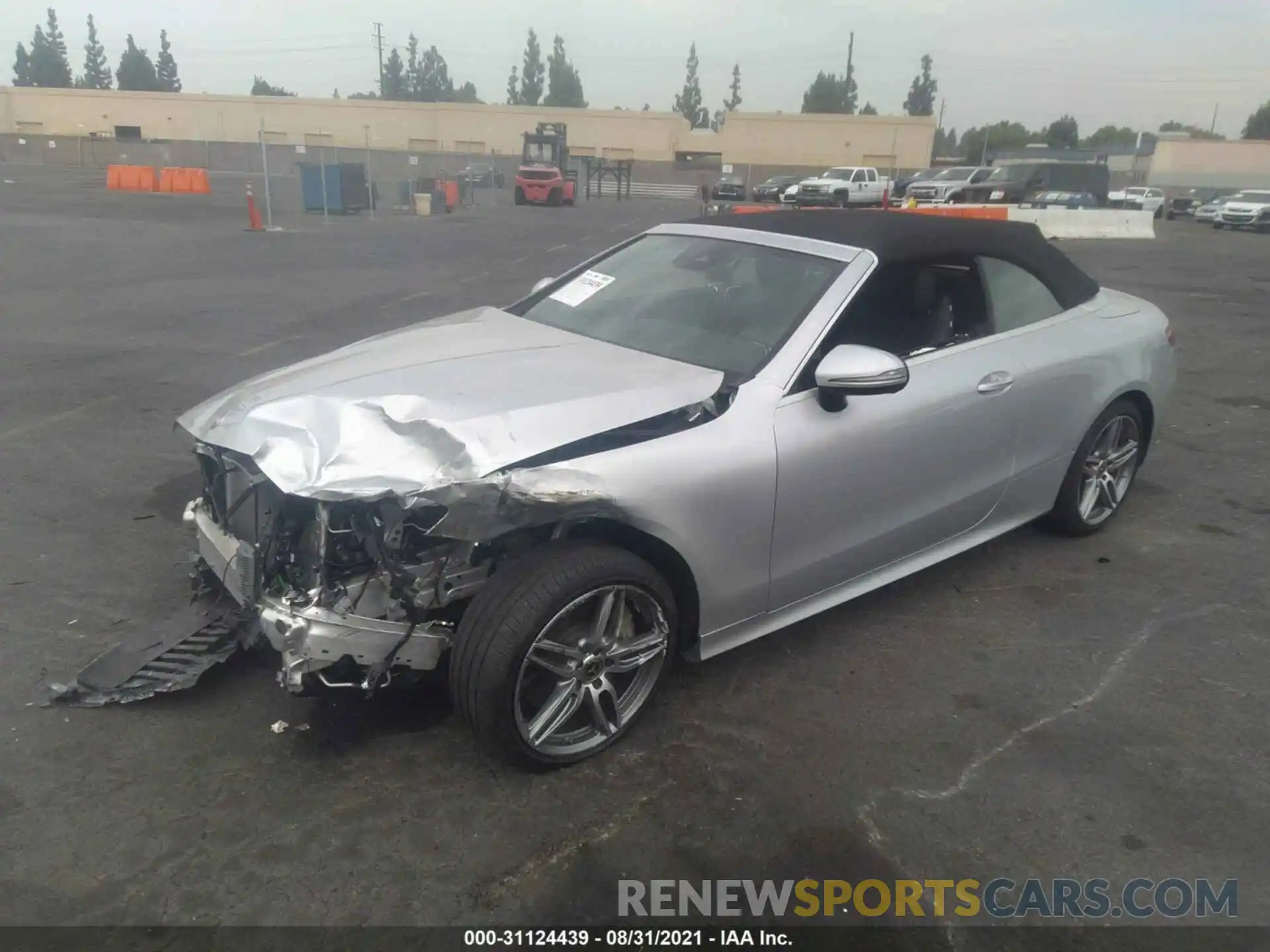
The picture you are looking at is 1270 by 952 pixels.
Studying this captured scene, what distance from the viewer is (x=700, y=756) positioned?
2.95m

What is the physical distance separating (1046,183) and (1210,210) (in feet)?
20.3

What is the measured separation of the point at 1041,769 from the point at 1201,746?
0.62 meters

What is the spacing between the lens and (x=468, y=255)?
16.1 meters

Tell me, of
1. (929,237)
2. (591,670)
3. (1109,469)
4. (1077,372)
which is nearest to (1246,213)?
(1109,469)

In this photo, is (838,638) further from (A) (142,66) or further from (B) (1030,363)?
(A) (142,66)

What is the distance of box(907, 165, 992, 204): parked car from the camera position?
108ft

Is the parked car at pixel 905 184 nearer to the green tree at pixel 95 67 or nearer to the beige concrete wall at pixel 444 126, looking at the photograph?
the beige concrete wall at pixel 444 126

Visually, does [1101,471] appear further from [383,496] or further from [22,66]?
[22,66]

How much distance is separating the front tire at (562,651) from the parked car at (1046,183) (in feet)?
108

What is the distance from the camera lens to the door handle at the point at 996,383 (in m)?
3.68

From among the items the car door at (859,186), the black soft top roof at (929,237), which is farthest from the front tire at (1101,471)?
the car door at (859,186)

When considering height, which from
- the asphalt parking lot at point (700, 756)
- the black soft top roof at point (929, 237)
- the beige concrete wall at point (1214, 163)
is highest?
the beige concrete wall at point (1214, 163)

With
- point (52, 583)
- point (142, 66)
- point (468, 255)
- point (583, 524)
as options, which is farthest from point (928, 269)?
point (142, 66)

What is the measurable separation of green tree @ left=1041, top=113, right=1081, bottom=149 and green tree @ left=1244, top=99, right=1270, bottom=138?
52.0ft
